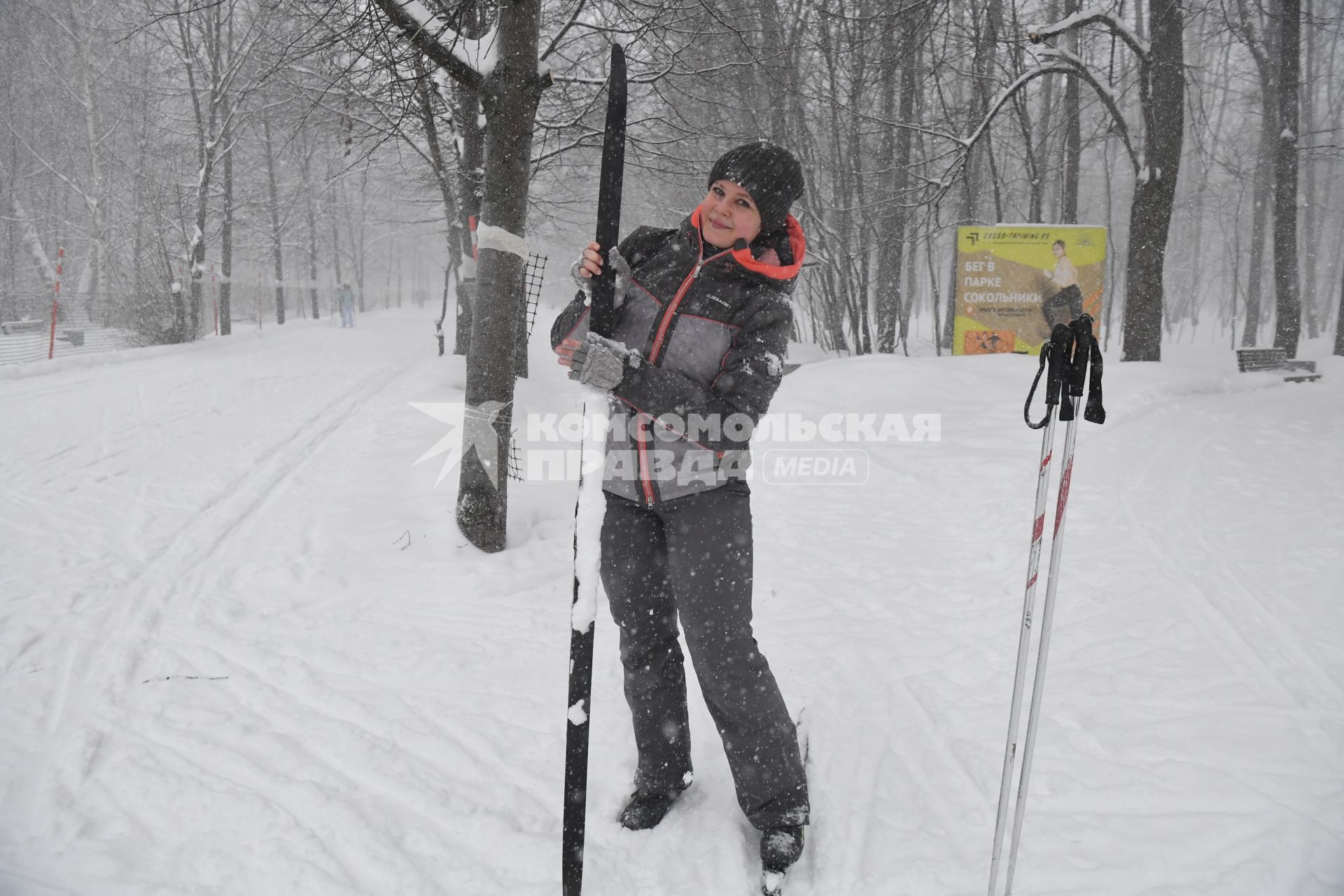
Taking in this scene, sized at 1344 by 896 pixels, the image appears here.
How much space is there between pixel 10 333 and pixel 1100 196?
46483mm

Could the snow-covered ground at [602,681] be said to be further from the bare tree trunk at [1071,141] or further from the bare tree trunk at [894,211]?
the bare tree trunk at [1071,141]

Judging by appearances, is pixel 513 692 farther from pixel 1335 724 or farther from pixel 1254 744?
pixel 1335 724

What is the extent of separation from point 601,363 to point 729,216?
2.01 feet

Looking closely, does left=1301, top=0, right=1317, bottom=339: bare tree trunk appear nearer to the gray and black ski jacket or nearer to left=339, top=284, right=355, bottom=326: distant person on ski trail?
the gray and black ski jacket

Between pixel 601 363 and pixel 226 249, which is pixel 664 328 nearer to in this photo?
pixel 601 363

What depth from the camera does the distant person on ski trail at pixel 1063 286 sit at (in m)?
12.4

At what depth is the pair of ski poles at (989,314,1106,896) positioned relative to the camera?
2.07 meters

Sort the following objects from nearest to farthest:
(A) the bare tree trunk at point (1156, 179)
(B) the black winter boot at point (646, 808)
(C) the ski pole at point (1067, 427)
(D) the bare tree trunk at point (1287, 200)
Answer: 1. (C) the ski pole at point (1067, 427)
2. (B) the black winter boot at point (646, 808)
3. (A) the bare tree trunk at point (1156, 179)
4. (D) the bare tree trunk at point (1287, 200)

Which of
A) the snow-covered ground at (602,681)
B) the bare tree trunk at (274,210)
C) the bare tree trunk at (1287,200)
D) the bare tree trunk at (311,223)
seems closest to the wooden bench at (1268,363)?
the bare tree trunk at (1287,200)

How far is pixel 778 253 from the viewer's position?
229 cm

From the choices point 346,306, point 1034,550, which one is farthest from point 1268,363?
point 346,306

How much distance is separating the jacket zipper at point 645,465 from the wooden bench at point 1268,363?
14771 millimetres

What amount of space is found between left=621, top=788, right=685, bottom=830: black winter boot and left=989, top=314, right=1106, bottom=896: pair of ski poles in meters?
1.05

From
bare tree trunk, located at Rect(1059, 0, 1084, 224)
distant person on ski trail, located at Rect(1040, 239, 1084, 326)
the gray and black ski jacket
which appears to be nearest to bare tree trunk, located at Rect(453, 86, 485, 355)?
the gray and black ski jacket
